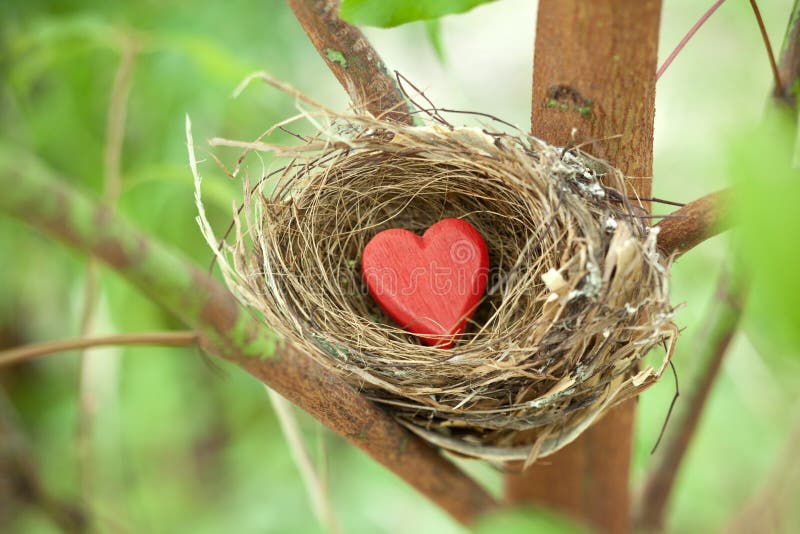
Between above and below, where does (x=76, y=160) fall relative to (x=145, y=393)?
above

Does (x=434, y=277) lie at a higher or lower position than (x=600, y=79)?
lower

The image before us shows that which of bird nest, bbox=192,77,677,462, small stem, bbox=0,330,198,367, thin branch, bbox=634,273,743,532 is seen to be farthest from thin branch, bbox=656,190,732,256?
small stem, bbox=0,330,198,367

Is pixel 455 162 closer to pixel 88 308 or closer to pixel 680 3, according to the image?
pixel 88 308

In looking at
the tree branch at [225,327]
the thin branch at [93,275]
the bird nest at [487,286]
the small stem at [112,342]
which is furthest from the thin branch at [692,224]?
the thin branch at [93,275]

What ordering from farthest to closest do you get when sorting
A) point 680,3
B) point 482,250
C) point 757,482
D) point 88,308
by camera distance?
point 680,3 < point 757,482 < point 88,308 < point 482,250

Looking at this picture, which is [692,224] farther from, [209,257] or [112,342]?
[209,257]

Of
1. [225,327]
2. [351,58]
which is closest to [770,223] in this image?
[225,327]

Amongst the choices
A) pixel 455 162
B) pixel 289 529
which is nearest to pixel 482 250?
pixel 455 162
